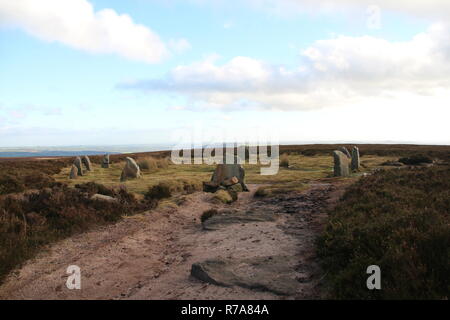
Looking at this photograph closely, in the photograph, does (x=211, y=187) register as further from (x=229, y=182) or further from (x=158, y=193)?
(x=158, y=193)

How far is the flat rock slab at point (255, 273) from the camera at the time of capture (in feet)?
22.4

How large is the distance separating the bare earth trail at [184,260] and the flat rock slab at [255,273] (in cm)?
2

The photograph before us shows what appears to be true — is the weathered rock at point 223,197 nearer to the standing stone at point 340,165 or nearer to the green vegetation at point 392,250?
the green vegetation at point 392,250

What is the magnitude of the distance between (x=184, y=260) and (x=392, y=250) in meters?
5.25

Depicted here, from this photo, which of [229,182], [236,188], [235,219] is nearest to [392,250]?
[235,219]

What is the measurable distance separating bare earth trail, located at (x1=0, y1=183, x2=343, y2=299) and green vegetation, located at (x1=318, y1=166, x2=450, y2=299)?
0.62 meters

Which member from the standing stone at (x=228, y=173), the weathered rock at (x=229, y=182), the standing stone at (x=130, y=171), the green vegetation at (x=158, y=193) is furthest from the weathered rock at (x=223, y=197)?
the standing stone at (x=130, y=171)

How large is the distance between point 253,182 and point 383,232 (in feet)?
64.8

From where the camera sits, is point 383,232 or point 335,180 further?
point 335,180

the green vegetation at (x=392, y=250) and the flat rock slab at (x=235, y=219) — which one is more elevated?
the green vegetation at (x=392, y=250)

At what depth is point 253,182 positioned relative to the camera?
90.5ft

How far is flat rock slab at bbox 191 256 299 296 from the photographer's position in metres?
6.84

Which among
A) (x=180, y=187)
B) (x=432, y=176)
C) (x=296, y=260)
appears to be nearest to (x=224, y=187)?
(x=180, y=187)
